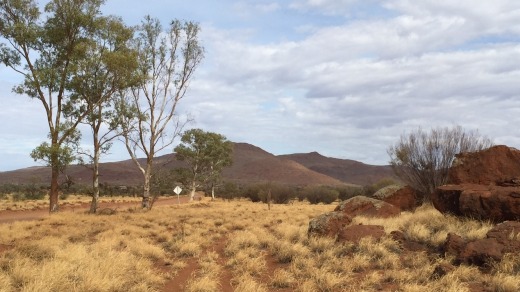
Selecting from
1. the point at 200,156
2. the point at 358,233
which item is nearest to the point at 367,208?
the point at 358,233

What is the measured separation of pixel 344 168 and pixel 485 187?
519 feet

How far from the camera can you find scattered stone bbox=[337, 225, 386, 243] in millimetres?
12406

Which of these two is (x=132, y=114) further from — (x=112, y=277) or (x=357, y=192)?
(x=357, y=192)

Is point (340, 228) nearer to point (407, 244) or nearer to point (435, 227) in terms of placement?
point (407, 244)

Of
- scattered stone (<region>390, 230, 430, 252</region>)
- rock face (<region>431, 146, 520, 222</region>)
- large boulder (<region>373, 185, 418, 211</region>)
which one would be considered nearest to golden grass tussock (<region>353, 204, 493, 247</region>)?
scattered stone (<region>390, 230, 430, 252</region>)

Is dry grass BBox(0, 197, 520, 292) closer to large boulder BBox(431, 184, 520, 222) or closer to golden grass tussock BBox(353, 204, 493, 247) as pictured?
golden grass tussock BBox(353, 204, 493, 247)

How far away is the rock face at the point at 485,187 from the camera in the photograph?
13.3 m

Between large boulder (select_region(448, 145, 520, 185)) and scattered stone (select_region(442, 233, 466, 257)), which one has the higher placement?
large boulder (select_region(448, 145, 520, 185))

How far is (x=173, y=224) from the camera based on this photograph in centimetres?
1945

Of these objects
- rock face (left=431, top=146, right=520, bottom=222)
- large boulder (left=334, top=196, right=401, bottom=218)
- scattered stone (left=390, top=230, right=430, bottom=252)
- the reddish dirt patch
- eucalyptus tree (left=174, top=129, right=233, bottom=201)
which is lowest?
the reddish dirt patch

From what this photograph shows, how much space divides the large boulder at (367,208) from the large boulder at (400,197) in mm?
1802

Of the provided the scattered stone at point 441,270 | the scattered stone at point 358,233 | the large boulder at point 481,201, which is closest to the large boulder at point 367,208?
the large boulder at point 481,201

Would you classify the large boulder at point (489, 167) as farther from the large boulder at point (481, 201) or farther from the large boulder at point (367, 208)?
the large boulder at point (367, 208)

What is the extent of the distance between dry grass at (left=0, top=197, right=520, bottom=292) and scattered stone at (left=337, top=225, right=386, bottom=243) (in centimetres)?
37
